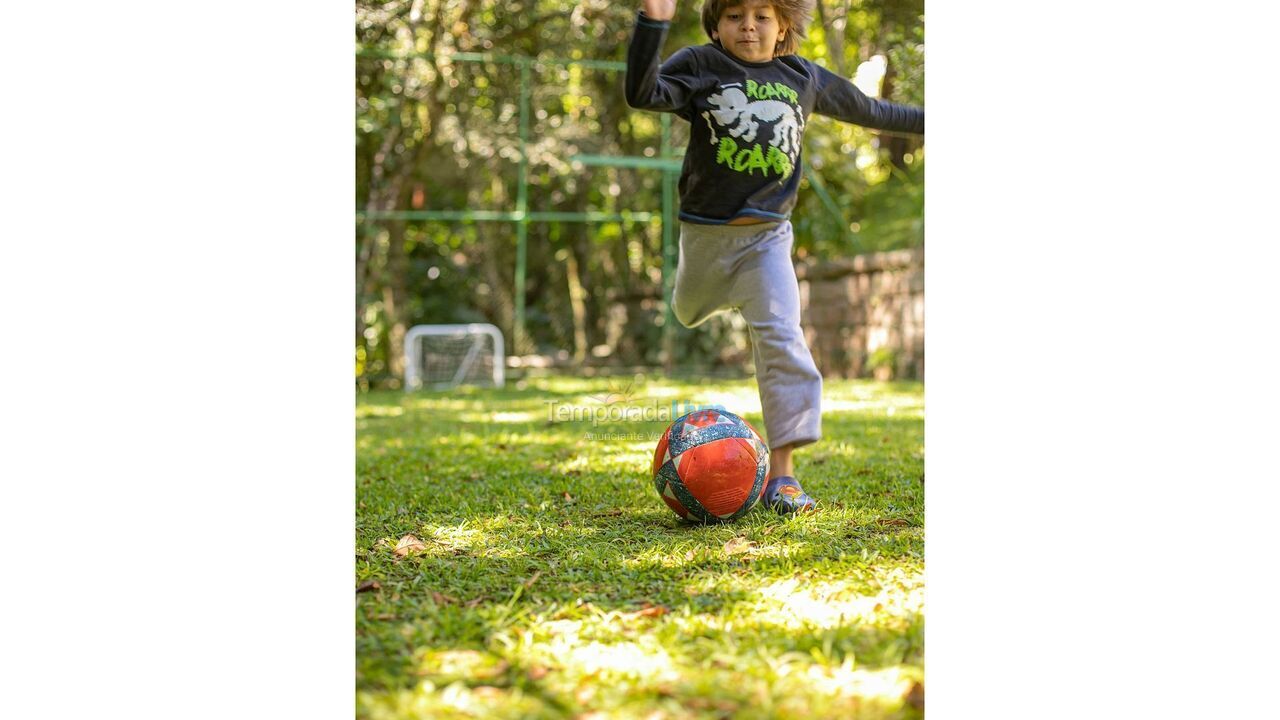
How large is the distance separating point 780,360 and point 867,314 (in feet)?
20.4

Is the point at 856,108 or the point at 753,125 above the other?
the point at 856,108

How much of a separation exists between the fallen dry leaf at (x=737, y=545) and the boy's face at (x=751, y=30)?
4.92 feet

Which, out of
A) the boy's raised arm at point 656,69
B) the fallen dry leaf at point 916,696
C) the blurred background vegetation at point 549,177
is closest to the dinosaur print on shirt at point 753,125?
the boy's raised arm at point 656,69

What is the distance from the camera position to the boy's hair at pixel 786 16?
126 inches

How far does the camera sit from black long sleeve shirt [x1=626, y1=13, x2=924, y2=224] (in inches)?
123

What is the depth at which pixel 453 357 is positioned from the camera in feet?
31.6

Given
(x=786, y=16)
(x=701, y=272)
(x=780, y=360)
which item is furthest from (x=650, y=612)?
(x=786, y=16)

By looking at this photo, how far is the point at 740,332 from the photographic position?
33.7ft

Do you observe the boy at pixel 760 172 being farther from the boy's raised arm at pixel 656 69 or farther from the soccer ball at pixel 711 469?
the soccer ball at pixel 711 469

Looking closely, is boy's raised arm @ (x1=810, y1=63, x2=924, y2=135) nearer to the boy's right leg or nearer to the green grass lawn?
the boy's right leg

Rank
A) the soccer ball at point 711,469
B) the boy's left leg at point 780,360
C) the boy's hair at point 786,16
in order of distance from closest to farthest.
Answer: the soccer ball at point 711,469 < the boy's left leg at point 780,360 < the boy's hair at point 786,16

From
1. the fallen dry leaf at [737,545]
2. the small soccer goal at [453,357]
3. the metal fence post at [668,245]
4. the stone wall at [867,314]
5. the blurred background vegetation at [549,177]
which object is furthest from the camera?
the metal fence post at [668,245]

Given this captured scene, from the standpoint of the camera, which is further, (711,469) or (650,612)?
(711,469)

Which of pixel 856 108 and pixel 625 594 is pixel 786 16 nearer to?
pixel 856 108
